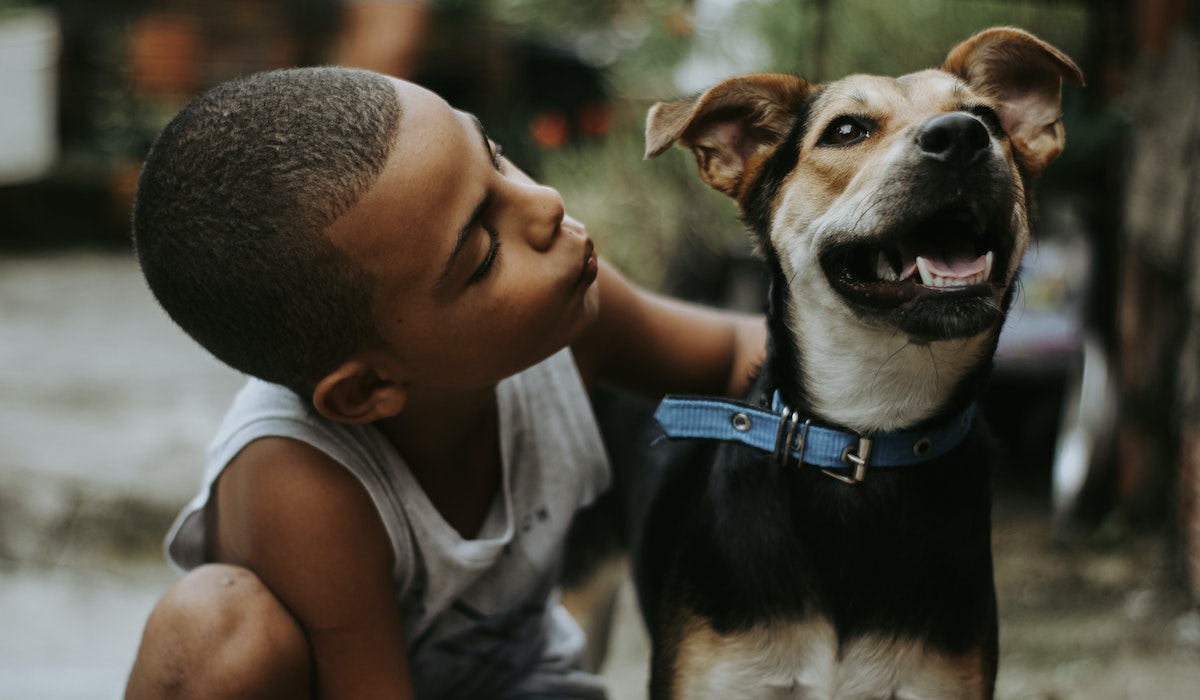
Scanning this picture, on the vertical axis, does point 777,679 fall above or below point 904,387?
below

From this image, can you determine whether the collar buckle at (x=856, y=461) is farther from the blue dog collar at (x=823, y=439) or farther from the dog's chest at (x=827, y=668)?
the dog's chest at (x=827, y=668)

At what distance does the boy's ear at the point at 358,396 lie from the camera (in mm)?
2084

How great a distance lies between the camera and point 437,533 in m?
2.28

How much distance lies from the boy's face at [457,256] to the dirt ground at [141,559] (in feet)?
5.73

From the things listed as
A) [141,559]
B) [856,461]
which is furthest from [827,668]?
[141,559]

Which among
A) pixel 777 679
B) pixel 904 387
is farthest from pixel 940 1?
pixel 777 679

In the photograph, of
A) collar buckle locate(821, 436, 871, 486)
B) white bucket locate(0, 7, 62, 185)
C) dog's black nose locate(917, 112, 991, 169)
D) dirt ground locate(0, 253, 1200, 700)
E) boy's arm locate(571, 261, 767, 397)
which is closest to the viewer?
dog's black nose locate(917, 112, 991, 169)

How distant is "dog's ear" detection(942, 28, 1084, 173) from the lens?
2.22m

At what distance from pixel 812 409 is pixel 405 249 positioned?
2.54 ft

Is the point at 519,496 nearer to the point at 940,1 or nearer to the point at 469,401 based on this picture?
the point at 469,401

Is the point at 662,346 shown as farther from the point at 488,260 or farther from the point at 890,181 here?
the point at 890,181

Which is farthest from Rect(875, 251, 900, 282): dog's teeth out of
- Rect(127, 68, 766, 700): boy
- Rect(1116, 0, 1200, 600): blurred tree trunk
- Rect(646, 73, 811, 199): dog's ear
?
Rect(1116, 0, 1200, 600): blurred tree trunk

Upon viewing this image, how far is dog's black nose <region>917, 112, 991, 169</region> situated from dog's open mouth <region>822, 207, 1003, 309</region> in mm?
97

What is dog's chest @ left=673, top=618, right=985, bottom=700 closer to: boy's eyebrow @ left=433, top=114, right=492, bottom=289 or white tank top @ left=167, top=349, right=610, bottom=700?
white tank top @ left=167, top=349, right=610, bottom=700
